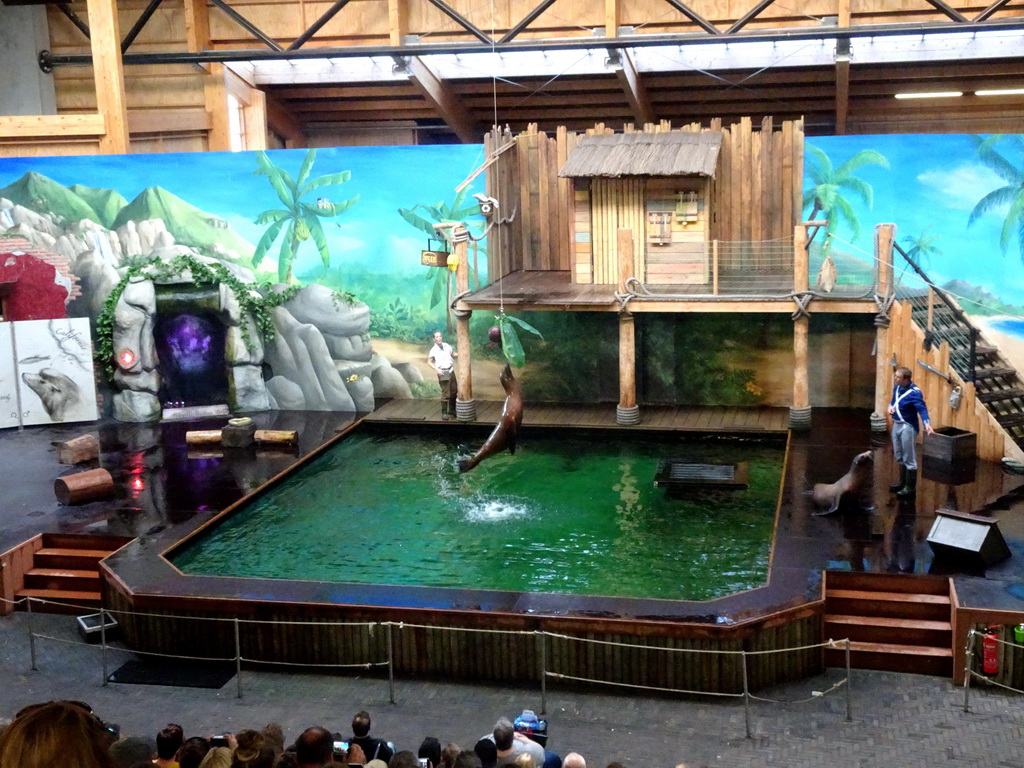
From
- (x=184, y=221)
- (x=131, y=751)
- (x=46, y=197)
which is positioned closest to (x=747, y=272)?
(x=184, y=221)

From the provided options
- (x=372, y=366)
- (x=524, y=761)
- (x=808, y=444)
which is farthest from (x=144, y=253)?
(x=524, y=761)

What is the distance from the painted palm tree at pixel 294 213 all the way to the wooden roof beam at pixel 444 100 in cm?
200

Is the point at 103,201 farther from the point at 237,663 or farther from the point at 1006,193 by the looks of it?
the point at 1006,193

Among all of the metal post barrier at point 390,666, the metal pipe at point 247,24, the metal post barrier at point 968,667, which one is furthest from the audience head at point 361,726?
the metal pipe at point 247,24

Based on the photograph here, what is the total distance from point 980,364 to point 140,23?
13.5 m

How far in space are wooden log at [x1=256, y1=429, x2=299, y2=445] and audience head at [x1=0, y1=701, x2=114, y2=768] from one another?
41.9 feet

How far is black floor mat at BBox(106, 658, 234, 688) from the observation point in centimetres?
1009

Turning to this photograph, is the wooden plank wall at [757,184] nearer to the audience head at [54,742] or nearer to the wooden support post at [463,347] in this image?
the wooden support post at [463,347]

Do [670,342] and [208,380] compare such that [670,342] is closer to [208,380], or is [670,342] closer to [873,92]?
[873,92]

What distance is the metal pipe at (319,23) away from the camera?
705 inches

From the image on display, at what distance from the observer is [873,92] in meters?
18.4

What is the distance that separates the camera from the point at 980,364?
14.7 m

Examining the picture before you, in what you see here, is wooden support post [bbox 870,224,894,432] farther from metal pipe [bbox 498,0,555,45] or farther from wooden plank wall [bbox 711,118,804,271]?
metal pipe [bbox 498,0,555,45]

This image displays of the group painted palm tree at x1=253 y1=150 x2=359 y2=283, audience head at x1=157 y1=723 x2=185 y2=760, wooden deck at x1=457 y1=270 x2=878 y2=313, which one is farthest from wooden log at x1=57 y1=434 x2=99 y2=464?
audience head at x1=157 y1=723 x2=185 y2=760
